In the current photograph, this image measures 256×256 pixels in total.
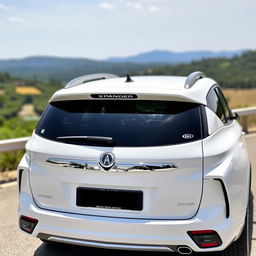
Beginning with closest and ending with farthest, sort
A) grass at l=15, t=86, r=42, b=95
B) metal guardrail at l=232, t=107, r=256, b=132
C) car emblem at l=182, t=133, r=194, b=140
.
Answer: car emblem at l=182, t=133, r=194, b=140
metal guardrail at l=232, t=107, r=256, b=132
grass at l=15, t=86, r=42, b=95

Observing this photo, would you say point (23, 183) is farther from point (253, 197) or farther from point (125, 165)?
point (253, 197)

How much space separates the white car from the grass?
571 feet

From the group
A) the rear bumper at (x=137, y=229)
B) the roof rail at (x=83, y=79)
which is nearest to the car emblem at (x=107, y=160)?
the rear bumper at (x=137, y=229)

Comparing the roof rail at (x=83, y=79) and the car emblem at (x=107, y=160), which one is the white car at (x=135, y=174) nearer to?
the car emblem at (x=107, y=160)

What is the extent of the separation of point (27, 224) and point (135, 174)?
1.07m

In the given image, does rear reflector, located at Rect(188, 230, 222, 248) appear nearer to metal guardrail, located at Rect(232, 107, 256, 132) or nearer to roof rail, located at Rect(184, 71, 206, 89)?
roof rail, located at Rect(184, 71, 206, 89)

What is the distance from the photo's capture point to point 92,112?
354 cm

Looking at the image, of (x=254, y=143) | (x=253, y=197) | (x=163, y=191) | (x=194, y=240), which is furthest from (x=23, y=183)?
(x=254, y=143)

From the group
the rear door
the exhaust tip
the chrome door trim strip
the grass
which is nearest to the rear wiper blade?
the rear door

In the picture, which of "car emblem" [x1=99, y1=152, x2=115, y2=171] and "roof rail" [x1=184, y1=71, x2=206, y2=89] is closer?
"car emblem" [x1=99, y1=152, x2=115, y2=171]

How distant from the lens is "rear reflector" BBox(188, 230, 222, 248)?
315cm

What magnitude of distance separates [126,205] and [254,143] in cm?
852

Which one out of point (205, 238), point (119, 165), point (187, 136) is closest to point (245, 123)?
point (187, 136)

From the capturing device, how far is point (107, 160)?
3.24 m
